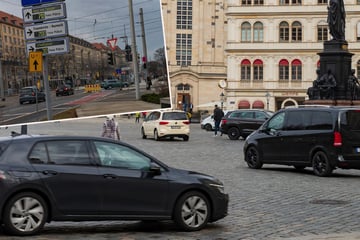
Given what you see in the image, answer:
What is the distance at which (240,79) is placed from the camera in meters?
82.1

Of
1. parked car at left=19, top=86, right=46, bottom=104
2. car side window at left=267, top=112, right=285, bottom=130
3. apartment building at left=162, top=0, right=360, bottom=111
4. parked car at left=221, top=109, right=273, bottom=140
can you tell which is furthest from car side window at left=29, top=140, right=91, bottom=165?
apartment building at left=162, top=0, right=360, bottom=111

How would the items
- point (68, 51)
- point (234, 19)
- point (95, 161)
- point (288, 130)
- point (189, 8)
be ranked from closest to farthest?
point (68, 51) < point (95, 161) < point (288, 130) < point (234, 19) < point (189, 8)

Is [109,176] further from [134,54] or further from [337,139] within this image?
[337,139]

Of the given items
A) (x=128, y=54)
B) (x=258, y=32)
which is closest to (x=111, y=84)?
(x=128, y=54)

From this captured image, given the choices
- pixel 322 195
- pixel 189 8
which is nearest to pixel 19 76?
pixel 322 195

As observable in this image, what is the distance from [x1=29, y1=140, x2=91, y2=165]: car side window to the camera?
8.61m

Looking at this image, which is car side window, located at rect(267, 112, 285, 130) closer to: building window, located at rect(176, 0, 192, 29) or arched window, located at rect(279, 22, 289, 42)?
arched window, located at rect(279, 22, 289, 42)

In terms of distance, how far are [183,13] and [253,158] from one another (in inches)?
2863

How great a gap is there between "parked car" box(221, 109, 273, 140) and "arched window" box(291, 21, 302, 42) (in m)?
43.4

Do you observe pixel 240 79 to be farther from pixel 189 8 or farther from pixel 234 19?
pixel 189 8

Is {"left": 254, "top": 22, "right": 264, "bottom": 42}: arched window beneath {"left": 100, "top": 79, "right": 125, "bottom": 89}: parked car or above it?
above

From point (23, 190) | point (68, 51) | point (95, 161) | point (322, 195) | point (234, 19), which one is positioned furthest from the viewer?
point (234, 19)

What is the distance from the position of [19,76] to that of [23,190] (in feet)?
12.4

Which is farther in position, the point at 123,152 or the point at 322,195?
the point at 322,195
